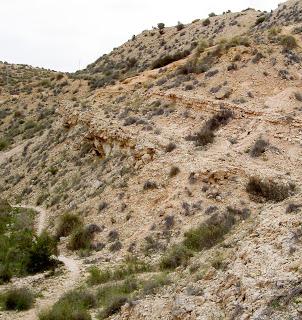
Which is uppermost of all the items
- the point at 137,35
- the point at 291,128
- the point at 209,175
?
the point at 137,35

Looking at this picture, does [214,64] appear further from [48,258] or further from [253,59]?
[48,258]

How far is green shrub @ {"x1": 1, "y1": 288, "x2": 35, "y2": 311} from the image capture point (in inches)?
485

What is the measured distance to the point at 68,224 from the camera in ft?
61.7

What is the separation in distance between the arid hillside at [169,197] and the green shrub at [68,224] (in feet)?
0.17

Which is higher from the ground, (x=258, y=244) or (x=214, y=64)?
(x=214, y=64)

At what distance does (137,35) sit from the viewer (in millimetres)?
58562

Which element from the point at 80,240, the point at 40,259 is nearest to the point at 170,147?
the point at 80,240

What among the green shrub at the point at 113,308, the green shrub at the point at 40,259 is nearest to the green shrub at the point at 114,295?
the green shrub at the point at 113,308

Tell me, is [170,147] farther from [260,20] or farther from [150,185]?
[260,20]

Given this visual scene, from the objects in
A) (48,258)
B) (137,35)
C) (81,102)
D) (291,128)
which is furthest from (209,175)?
(137,35)

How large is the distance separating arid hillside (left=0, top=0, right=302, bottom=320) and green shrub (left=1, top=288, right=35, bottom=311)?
1.0 inches

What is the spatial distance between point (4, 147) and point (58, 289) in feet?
82.6

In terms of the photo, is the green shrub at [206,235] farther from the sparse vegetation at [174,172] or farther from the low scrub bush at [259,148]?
the low scrub bush at [259,148]

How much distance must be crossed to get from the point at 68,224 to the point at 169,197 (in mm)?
3916
